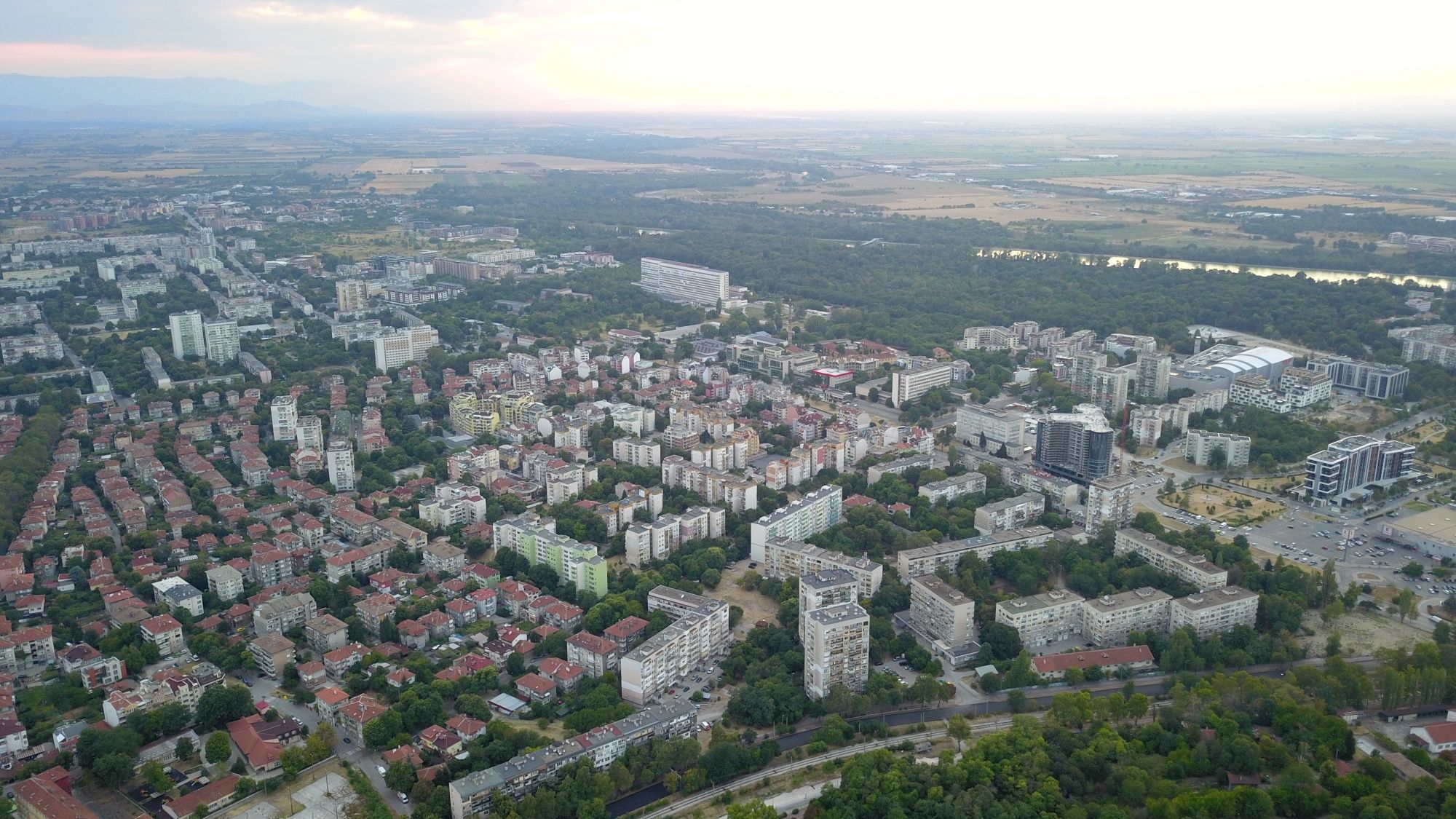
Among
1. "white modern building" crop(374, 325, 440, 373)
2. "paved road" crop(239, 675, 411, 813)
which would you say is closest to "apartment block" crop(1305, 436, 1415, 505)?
"paved road" crop(239, 675, 411, 813)

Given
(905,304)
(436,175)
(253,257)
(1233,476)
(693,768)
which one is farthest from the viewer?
(436,175)

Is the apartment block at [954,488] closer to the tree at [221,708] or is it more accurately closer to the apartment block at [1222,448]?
the apartment block at [1222,448]

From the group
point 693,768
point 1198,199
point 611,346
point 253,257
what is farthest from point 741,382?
point 1198,199

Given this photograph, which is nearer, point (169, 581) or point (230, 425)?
point (169, 581)

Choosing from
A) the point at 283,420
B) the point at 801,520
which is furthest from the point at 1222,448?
the point at 283,420

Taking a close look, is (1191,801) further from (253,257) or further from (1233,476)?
(253,257)

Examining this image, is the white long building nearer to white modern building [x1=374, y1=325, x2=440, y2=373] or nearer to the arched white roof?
white modern building [x1=374, y1=325, x2=440, y2=373]
